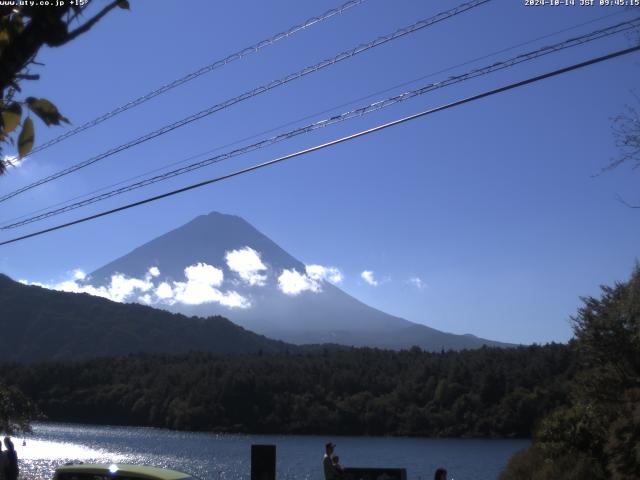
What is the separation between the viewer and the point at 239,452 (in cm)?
6031

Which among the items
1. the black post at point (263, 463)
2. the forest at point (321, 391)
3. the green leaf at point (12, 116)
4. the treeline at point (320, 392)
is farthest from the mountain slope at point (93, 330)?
the green leaf at point (12, 116)

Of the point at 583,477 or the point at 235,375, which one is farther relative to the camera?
the point at 235,375

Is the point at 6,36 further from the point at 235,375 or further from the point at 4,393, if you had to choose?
the point at 235,375

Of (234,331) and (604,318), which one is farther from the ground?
(234,331)

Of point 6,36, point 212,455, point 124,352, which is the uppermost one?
point 124,352

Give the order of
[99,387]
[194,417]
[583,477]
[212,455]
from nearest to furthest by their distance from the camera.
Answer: [583,477] → [212,455] → [194,417] → [99,387]

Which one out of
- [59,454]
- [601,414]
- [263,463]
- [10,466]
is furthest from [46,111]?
[59,454]

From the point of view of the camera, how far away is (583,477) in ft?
42.6

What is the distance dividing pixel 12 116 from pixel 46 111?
0.51 feet

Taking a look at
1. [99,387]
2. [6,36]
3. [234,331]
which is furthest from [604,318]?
[234,331]

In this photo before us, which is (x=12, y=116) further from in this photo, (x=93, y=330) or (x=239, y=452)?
(x=93, y=330)

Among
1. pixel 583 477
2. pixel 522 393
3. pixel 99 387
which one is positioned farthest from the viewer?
pixel 99 387

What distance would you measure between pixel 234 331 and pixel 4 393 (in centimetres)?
15994

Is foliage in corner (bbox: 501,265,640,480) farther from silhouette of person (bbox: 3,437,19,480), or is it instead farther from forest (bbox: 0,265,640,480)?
forest (bbox: 0,265,640,480)
